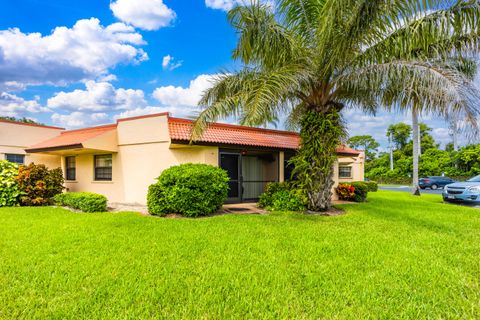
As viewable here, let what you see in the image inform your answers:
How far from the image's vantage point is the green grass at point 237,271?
377cm

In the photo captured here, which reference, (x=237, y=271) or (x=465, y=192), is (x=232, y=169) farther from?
(x=465, y=192)

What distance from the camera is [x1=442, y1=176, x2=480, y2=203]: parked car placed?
15461 millimetres

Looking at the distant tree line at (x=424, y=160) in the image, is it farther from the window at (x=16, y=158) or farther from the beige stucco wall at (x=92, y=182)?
the window at (x=16, y=158)

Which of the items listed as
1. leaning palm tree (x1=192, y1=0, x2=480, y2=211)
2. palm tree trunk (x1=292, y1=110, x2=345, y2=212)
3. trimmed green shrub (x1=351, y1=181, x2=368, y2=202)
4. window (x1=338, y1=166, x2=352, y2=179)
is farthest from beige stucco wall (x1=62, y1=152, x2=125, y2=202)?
window (x1=338, y1=166, x2=352, y2=179)

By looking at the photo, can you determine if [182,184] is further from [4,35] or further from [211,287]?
[4,35]

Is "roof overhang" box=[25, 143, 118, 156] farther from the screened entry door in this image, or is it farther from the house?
the screened entry door

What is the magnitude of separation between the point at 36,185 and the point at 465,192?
2327 cm

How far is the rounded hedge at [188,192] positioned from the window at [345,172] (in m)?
16.8

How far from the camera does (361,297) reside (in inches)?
161

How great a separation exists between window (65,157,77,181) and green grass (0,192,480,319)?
9.23 m

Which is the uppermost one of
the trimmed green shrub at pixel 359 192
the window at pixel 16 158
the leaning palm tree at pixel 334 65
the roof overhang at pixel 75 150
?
the leaning palm tree at pixel 334 65

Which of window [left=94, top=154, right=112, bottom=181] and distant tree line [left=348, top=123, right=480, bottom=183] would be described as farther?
distant tree line [left=348, top=123, right=480, bottom=183]

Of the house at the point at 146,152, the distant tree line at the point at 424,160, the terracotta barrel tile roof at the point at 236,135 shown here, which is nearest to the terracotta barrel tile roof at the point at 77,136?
the house at the point at 146,152

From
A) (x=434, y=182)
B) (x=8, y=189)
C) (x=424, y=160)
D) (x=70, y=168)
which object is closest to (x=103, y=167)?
(x=70, y=168)
